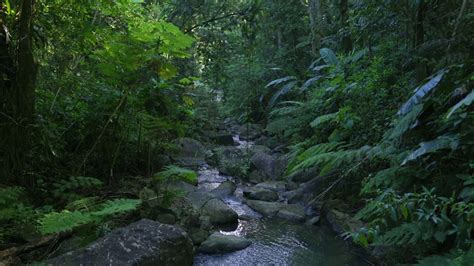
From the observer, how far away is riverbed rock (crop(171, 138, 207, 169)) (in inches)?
320

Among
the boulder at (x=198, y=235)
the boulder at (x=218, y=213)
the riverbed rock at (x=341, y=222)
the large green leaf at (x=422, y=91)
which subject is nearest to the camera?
the large green leaf at (x=422, y=91)

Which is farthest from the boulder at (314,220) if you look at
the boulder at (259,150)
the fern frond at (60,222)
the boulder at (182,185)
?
the boulder at (259,150)

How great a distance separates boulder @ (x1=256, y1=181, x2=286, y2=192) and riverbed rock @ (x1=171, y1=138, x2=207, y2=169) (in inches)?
60.3

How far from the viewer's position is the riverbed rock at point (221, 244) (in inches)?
176

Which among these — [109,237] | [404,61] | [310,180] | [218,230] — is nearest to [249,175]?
[310,180]

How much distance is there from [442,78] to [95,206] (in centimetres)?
344

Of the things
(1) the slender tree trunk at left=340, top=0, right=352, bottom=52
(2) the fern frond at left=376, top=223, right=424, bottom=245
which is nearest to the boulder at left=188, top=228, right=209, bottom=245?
(2) the fern frond at left=376, top=223, right=424, bottom=245

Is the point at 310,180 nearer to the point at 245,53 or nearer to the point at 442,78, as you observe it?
the point at 442,78

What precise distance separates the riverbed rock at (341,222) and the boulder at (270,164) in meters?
2.29

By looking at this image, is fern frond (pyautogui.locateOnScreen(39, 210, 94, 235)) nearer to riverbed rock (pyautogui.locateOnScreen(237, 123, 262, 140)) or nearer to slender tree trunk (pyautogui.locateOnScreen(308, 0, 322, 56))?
slender tree trunk (pyautogui.locateOnScreen(308, 0, 322, 56))

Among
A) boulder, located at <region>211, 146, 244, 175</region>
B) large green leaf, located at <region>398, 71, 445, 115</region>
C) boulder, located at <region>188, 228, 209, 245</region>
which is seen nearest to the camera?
large green leaf, located at <region>398, 71, 445, 115</region>

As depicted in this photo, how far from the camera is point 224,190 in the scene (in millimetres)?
6848

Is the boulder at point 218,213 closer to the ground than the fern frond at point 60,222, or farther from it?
closer to the ground

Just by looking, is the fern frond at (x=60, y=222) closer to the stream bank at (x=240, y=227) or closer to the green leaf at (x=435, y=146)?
the stream bank at (x=240, y=227)
